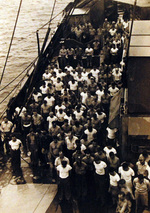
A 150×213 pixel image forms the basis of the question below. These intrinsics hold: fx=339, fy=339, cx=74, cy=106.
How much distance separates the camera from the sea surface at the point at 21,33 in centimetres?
3321

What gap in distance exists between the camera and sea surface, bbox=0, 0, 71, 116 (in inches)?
1307

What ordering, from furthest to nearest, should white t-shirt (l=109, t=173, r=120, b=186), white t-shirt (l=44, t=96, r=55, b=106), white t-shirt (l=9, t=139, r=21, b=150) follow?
white t-shirt (l=44, t=96, r=55, b=106) → white t-shirt (l=9, t=139, r=21, b=150) → white t-shirt (l=109, t=173, r=120, b=186)

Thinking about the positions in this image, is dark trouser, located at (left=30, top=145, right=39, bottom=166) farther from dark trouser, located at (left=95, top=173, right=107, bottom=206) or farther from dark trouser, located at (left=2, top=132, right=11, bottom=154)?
dark trouser, located at (left=95, top=173, right=107, bottom=206)

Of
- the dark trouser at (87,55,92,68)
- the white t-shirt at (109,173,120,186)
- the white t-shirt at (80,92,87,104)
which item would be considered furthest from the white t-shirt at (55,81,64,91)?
the white t-shirt at (109,173,120,186)

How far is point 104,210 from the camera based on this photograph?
9750 mm

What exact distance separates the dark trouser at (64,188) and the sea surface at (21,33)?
50.7 feet

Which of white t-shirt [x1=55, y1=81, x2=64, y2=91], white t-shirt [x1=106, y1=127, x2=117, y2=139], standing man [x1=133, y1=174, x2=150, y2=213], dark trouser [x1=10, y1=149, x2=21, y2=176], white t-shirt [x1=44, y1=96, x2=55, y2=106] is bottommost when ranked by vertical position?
dark trouser [x1=10, y1=149, x2=21, y2=176]

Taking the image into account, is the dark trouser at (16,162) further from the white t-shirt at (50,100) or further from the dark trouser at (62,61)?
the dark trouser at (62,61)

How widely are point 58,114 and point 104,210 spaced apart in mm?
4237

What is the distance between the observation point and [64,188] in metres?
9.89

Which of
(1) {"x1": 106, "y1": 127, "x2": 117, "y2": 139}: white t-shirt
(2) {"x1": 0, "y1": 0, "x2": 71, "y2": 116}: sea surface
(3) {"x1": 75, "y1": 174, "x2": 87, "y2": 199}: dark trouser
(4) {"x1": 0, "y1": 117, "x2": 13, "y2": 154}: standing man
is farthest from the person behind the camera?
(2) {"x1": 0, "y1": 0, "x2": 71, "y2": 116}: sea surface

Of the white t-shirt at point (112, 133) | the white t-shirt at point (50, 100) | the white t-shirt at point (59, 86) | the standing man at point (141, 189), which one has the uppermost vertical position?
the white t-shirt at point (59, 86)

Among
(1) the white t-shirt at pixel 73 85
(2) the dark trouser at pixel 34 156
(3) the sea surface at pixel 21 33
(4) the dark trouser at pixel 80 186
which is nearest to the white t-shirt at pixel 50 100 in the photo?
(1) the white t-shirt at pixel 73 85

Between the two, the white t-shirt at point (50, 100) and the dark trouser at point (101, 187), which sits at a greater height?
the white t-shirt at point (50, 100)
